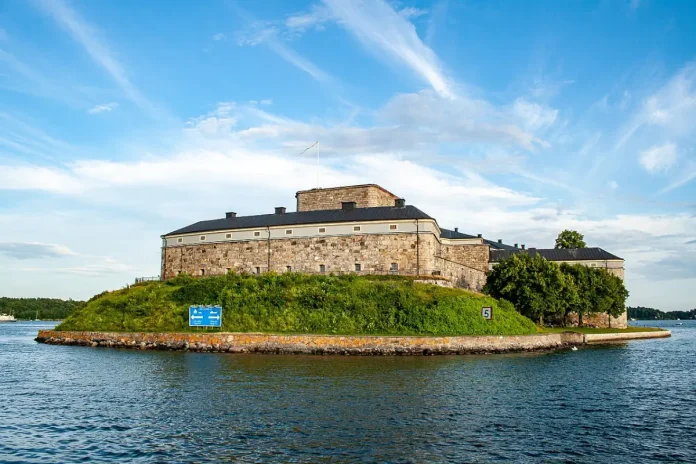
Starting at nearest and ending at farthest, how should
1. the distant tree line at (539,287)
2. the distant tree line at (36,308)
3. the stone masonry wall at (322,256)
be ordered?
1. the stone masonry wall at (322,256)
2. the distant tree line at (539,287)
3. the distant tree line at (36,308)

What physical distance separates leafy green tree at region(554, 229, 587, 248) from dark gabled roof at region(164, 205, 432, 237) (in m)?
36.9

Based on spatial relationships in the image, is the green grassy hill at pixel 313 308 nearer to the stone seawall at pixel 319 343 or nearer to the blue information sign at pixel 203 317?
the blue information sign at pixel 203 317

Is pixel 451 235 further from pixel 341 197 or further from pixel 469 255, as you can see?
pixel 341 197

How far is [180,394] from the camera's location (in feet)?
74.6

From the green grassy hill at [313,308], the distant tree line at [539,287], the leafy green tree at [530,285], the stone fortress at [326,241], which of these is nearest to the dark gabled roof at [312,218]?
the stone fortress at [326,241]

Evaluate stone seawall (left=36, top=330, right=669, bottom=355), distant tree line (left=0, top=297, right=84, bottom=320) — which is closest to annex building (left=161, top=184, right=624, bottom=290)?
stone seawall (left=36, top=330, right=669, bottom=355)

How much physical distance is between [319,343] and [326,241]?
19631 mm

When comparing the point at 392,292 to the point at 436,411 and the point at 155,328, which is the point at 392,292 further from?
the point at 436,411

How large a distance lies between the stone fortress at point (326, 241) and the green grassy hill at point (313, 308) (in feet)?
14.8

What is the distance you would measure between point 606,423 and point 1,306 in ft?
635

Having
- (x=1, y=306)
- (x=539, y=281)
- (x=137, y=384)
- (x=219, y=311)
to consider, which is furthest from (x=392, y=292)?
(x=1, y=306)

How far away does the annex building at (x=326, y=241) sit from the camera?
5462cm

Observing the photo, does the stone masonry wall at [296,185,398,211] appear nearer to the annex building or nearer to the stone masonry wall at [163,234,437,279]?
the annex building

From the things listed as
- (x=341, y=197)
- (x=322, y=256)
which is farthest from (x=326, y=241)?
(x=341, y=197)
